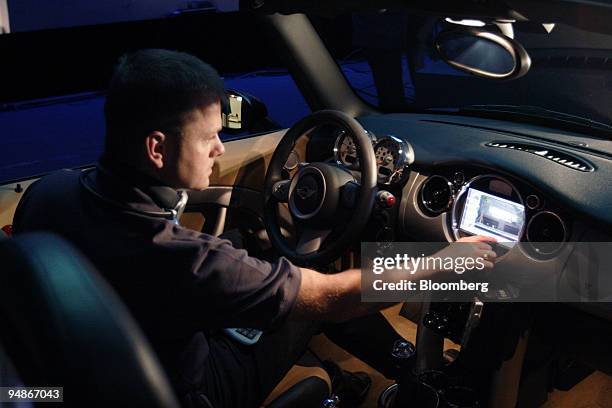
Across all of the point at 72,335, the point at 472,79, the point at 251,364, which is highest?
the point at 72,335

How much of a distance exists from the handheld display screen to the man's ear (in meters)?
1.24

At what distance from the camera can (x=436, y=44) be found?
97.8 inches

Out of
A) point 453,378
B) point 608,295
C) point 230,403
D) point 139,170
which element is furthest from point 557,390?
point 139,170

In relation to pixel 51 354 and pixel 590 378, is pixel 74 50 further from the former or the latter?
pixel 51 354

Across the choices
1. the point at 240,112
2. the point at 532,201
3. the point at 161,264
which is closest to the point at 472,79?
the point at 240,112

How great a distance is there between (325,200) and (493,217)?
0.60 metres

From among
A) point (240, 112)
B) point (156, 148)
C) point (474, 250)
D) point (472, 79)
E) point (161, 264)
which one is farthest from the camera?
point (472, 79)

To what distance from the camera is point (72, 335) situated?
0.93 meters

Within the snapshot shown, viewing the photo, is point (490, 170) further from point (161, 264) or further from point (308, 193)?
point (161, 264)

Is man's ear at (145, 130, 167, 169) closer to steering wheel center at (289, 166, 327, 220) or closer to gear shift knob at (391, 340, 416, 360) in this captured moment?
steering wheel center at (289, 166, 327, 220)

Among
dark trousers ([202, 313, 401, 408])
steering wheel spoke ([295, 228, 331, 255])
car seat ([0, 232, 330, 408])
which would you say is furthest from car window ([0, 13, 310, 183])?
car seat ([0, 232, 330, 408])

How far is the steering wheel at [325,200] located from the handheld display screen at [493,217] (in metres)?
0.36

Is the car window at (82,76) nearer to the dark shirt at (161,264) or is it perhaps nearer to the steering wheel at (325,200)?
the steering wheel at (325,200)

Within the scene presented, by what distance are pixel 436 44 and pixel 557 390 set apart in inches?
65.0
